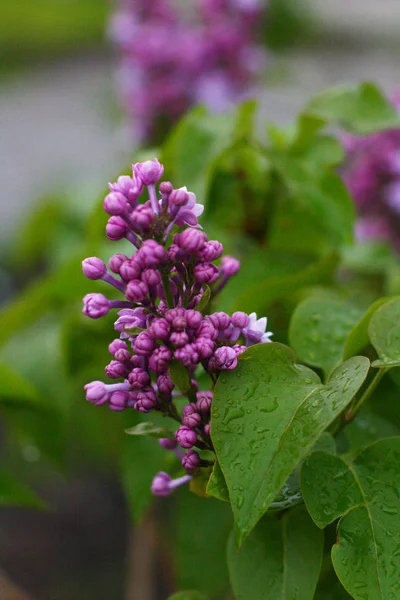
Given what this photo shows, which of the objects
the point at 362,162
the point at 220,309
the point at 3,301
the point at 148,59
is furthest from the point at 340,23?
the point at 220,309

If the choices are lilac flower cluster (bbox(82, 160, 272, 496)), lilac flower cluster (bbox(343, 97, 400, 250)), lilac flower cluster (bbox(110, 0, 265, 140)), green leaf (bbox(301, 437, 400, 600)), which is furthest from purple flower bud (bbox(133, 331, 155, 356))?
lilac flower cluster (bbox(110, 0, 265, 140))

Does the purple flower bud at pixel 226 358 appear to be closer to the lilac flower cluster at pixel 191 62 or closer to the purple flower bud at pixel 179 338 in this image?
the purple flower bud at pixel 179 338

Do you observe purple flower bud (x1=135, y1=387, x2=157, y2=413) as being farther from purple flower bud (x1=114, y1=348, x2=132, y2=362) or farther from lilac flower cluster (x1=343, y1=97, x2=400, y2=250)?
lilac flower cluster (x1=343, y1=97, x2=400, y2=250)

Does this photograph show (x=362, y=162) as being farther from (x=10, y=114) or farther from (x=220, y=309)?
(x=10, y=114)

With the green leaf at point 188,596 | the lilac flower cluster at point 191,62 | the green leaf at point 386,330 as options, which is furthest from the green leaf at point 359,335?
the lilac flower cluster at point 191,62

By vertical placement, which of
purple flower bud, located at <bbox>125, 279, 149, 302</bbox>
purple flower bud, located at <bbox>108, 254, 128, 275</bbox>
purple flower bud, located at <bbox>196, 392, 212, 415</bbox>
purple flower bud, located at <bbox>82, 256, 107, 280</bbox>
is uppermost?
purple flower bud, located at <bbox>108, 254, 128, 275</bbox>
